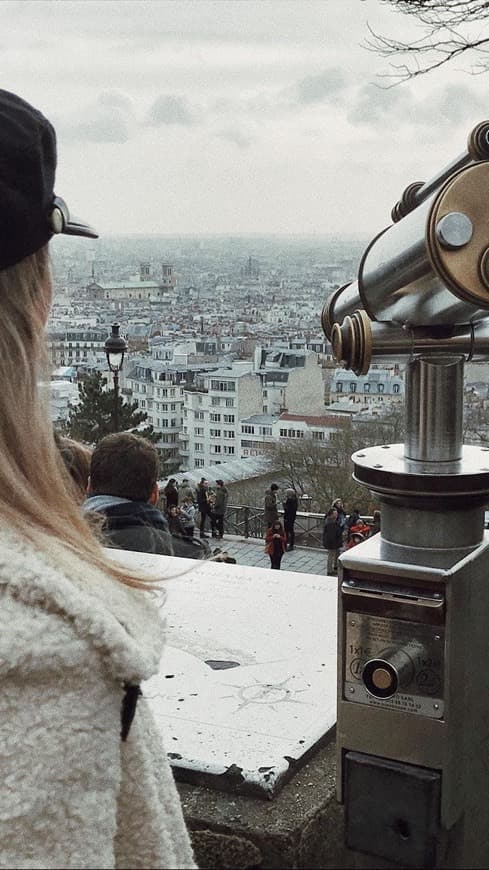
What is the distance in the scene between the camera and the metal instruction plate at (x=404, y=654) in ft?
3.36

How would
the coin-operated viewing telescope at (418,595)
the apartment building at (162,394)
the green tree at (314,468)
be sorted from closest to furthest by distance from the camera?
1. the coin-operated viewing telescope at (418,595)
2. the apartment building at (162,394)
3. the green tree at (314,468)

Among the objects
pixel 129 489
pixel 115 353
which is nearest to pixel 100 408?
pixel 115 353

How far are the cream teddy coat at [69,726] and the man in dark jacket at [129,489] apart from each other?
166cm

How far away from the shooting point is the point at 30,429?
0.64 m

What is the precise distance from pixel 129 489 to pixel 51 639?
6.26 feet

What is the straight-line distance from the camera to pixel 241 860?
103 centimetres

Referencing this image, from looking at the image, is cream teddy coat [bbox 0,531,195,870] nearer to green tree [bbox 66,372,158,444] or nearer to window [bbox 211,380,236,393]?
green tree [bbox 66,372,158,444]

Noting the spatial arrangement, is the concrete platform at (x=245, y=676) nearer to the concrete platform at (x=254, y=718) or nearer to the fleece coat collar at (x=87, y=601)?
the concrete platform at (x=254, y=718)

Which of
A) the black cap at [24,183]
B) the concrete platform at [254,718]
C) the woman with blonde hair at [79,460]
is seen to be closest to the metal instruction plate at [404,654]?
the concrete platform at [254,718]

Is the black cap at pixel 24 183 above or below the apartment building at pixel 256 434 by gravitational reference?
above

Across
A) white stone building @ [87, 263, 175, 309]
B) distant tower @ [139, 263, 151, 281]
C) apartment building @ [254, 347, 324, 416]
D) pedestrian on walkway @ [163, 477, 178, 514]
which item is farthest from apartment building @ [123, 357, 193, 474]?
distant tower @ [139, 263, 151, 281]

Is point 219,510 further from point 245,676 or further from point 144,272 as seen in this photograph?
point 245,676

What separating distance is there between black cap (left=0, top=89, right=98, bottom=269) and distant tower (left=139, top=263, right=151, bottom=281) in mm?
5088

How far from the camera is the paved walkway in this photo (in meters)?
7.96
